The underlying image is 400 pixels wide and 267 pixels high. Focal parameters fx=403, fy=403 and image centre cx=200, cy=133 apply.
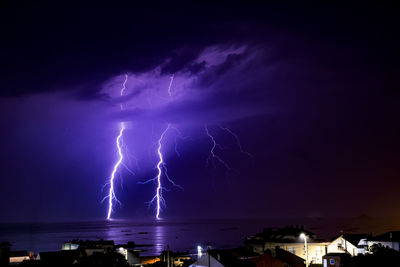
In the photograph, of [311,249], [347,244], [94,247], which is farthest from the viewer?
[94,247]

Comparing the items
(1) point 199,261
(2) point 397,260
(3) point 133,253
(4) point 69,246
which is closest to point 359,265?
(2) point 397,260

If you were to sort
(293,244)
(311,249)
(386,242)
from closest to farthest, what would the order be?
(386,242) < (311,249) < (293,244)

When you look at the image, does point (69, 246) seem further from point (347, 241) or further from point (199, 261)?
point (347, 241)

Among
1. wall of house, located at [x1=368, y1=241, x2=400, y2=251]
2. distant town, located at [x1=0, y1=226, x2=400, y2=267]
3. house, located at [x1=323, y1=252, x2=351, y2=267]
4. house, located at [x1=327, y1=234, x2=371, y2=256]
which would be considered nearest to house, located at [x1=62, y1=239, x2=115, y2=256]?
distant town, located at [x1=0, y1=226, x2=400, y2=267]

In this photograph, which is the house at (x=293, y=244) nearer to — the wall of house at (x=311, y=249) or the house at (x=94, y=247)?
the wall of house at (x=311, y=249)

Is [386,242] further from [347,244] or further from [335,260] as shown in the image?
[347,244]

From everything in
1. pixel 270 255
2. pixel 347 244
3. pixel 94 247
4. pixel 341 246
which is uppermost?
pixel 270 255

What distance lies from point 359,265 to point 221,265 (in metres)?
9.04

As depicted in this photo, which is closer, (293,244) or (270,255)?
(270,255)

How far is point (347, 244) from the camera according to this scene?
136 feet

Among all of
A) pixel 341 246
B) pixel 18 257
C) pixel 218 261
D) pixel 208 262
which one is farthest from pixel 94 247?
pixel 341 246

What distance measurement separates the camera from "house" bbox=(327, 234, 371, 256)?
131 ft

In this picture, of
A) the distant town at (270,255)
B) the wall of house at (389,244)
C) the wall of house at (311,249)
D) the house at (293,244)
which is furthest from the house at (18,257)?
the wall of house at (389,244)

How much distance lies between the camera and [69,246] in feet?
176
